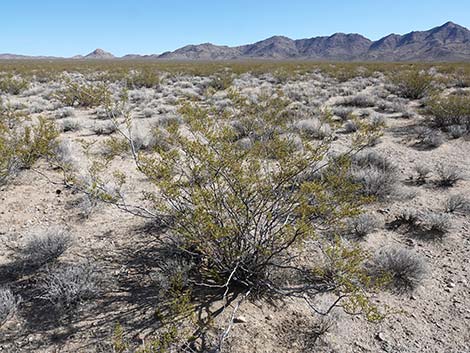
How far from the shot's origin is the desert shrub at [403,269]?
13.7ft

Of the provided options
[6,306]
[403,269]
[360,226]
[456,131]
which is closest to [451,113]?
[456,131]

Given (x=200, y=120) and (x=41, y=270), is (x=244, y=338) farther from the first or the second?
(x=41, y=270)

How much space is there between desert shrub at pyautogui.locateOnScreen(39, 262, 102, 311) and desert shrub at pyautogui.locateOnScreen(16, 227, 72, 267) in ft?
1.23

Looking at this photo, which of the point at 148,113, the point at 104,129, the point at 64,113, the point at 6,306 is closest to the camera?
the point at 6,306

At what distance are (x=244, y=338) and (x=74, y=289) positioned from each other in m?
1.70

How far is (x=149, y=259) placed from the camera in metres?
4.40

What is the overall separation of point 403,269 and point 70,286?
12.0ft

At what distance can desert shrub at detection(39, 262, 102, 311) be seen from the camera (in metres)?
3.46

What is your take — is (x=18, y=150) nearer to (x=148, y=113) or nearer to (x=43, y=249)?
(x=43, y=249)

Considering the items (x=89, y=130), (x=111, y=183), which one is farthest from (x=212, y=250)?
(x=89, y=130)

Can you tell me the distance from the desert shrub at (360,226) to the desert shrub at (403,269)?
0.74 metres

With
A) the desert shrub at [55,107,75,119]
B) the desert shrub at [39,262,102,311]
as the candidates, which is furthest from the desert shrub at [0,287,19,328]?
the desert shrub at [55,107,75,119]

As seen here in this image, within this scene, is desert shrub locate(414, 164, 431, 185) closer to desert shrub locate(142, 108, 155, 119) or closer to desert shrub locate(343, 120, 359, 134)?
desert shrub locate(343, 120, 359, 134)

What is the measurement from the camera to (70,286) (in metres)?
3.50
